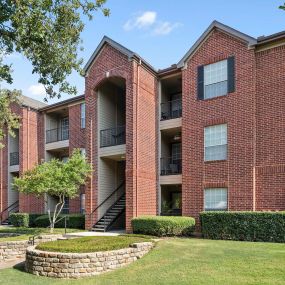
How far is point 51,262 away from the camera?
11.6 metres

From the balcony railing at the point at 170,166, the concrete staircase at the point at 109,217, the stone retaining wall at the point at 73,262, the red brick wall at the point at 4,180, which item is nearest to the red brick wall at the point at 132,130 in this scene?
the concrete staircase at the point at 109,217

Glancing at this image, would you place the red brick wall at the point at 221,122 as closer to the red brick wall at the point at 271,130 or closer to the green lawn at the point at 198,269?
the red brick wall at the point at 271,130

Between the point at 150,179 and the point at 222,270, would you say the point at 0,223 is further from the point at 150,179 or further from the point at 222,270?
the point at 222,270

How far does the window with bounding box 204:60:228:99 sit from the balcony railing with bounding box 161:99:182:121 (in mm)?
3338

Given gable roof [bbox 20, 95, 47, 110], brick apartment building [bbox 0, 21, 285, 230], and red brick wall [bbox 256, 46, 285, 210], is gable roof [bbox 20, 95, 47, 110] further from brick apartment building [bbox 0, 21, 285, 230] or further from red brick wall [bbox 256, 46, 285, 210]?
red brick wall [bbox 256, 46, 285, 210]

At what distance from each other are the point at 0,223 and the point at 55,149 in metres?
7.77

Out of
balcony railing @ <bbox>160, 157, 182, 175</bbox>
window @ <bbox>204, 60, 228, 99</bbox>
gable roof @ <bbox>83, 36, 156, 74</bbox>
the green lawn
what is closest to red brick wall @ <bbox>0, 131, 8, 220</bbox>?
gable roof @ <bbox>83, 36, 156, 74</bbox>

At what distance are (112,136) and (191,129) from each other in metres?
5.48

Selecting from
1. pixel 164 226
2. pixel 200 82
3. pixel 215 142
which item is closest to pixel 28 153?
pixel 200 82

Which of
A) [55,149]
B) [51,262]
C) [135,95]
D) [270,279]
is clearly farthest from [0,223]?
[270,279]

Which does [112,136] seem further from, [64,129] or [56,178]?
[64,129]

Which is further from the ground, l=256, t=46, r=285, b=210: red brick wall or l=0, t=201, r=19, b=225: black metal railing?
l=256, t=46, r=285, b=210: red brick wall

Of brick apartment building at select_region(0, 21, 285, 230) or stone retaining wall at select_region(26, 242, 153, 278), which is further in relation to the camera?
brick apartment building at select_region(0, 21, 285, 230)

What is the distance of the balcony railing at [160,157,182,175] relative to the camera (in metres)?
22.3
